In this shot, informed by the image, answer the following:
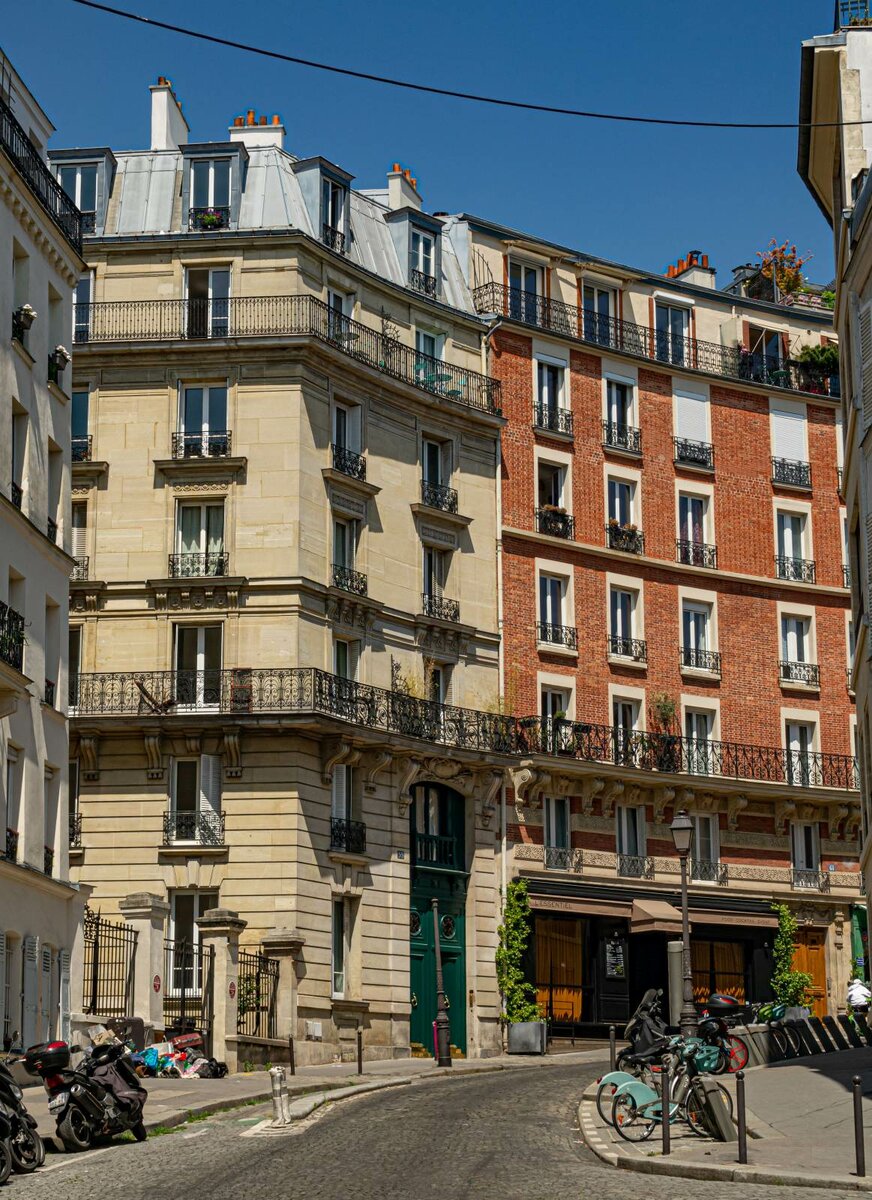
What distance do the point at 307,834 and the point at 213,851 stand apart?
213 centimetres

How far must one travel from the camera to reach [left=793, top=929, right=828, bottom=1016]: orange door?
53156 mm

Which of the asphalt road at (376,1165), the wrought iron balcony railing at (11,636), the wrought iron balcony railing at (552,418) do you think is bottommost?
the asphalt road at (376,1165)

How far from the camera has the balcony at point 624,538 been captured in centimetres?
5272

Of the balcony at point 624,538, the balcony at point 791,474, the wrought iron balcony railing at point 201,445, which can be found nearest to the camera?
the wrought iron balcony railing at point 201,445

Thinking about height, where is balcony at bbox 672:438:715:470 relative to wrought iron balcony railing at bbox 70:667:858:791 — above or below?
above

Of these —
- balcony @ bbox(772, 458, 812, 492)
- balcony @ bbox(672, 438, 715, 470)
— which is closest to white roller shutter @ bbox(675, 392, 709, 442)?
balcony @ bbox(672, 438, 715, 470)

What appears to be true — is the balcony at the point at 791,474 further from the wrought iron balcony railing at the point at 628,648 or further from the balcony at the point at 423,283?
the balcony at the point at 423,283

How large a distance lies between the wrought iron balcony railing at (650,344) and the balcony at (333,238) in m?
5.39

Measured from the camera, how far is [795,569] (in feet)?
183

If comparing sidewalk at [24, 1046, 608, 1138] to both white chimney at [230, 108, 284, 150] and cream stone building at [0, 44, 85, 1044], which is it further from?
white chimney at [230, 108, 284, 150]

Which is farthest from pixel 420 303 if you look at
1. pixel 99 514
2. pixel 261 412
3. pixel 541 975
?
pixel 541 975

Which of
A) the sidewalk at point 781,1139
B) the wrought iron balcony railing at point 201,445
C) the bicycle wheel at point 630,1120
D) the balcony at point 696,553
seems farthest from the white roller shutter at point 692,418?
the bicycle wheel at point 630,1120

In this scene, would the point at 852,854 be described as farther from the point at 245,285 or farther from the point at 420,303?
the point at 245,285

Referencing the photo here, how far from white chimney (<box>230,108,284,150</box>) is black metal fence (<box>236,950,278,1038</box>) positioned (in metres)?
21.5
